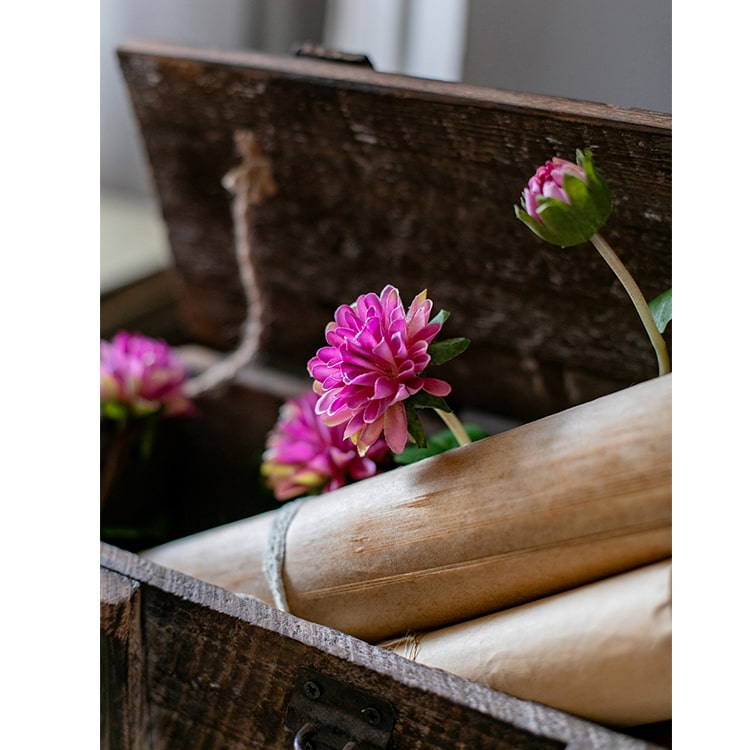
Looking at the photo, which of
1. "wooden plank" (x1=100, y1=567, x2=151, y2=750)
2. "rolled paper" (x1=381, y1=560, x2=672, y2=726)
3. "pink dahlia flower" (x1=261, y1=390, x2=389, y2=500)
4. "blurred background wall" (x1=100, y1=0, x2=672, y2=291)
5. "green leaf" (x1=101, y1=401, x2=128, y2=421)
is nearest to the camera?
"rolled paper" (x1=381, y1=560, x2=672, y2=726)

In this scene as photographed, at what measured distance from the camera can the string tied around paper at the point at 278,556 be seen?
541 millimetres

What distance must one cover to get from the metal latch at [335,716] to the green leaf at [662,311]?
26cm

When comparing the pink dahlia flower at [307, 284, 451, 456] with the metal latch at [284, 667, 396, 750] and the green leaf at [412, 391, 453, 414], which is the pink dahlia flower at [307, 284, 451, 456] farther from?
the metal latch at [284, 667, 396, 750]

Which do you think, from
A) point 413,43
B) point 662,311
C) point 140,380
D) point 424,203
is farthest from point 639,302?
point 413,43

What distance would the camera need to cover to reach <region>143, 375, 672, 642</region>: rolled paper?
0.41 m

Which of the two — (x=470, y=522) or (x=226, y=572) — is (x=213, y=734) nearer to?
(x=226, y=572)

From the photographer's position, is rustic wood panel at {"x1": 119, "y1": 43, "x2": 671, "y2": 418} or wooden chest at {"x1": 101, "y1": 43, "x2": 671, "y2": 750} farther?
rustic wood panel at {"x1": 119, "y1": 43, "x2": 671, "y2": 418}

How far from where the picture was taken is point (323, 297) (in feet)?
2.72

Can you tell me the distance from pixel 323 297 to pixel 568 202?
421 millimetres

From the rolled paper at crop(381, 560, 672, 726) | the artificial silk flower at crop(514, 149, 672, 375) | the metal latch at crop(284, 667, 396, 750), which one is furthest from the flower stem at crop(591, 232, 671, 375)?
the metal latch at crop(284, 667, 396, 750)

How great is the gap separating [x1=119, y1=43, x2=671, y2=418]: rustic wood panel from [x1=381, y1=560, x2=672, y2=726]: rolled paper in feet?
0.83

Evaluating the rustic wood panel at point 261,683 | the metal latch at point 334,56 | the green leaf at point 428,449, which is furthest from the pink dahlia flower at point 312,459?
the metal latch at point 334,56

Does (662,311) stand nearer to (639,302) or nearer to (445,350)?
(639,302)

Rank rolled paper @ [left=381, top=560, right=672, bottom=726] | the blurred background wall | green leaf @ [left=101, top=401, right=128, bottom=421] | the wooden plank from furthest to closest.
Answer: green leaf @ [left=101, top=401, right=128, bottom=421]
the blurred background wall
the wooden plank
rolled paper @ [left=381, top=560, right=672, bottom=726]
